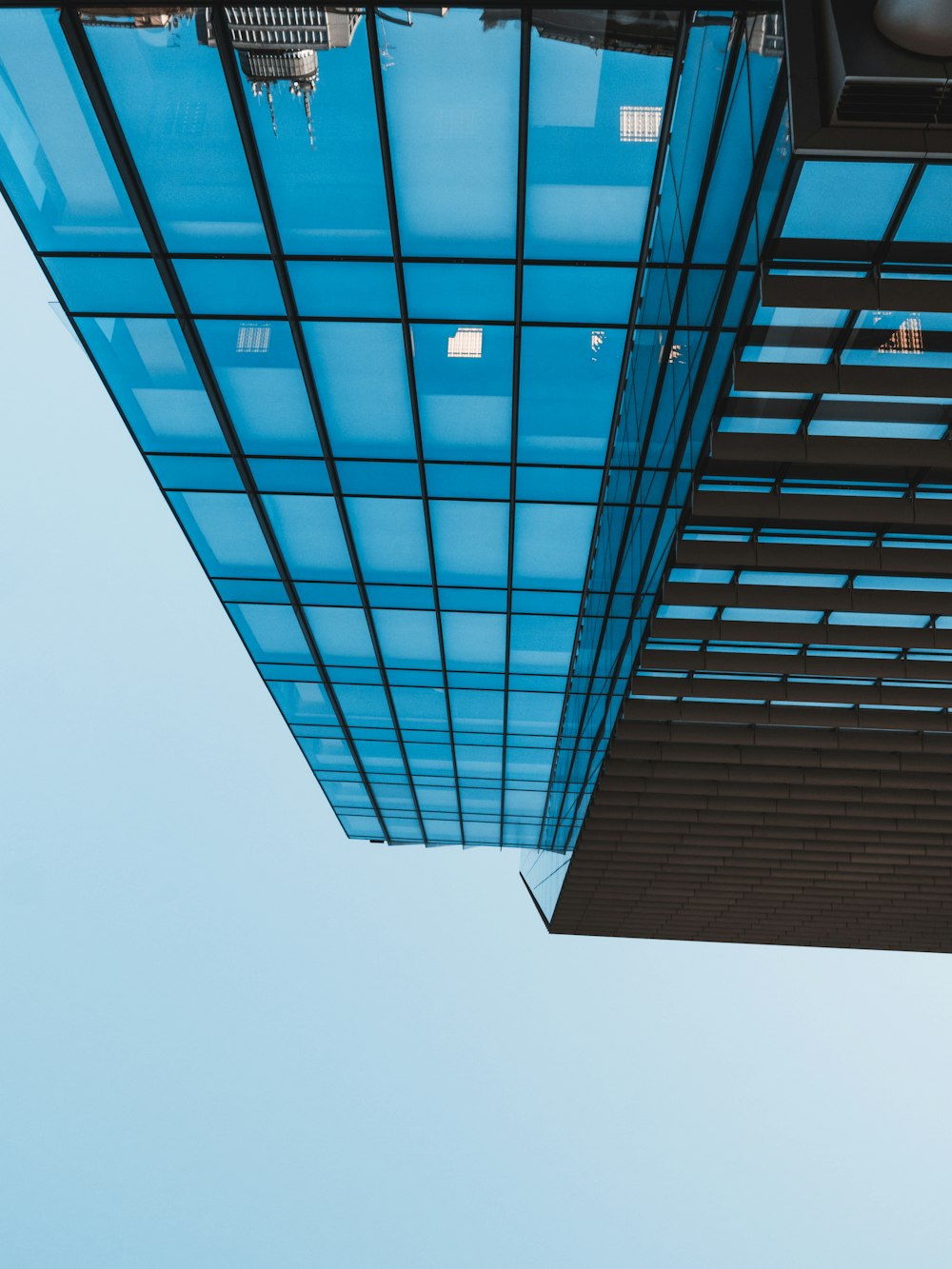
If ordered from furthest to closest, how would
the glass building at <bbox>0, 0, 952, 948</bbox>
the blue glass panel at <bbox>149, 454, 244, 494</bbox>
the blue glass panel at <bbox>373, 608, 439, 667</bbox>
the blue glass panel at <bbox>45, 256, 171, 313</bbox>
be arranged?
the blue glass panel at <bbox>373, 608, 439, 667</bbox> < the blue glass panel at <bbox>149, 454, 244, 494</bbox> < the blue glass panel at <bbox>45, 256, 171, 313</bbox> < the glass building at <bbox>0, 0, 952, 948</bbox>

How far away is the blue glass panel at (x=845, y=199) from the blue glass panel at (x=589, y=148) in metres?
1.98

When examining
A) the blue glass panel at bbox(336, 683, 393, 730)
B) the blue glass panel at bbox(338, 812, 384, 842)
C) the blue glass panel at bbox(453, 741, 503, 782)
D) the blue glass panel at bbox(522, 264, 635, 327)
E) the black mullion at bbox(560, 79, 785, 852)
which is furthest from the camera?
the blue glass panel at bbox(338, 812, 384, 842)

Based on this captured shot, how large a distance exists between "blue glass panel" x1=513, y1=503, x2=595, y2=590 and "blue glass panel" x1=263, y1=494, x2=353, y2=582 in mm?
3343

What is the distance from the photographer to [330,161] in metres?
9.98

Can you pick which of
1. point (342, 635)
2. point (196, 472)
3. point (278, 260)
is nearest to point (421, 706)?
point (342, 635)

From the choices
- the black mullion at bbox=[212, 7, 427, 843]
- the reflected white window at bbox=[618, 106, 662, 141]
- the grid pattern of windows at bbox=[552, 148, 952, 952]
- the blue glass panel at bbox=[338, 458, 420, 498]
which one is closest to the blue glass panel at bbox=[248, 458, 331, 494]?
the black mullion at bbox=[212, 7, 427, 843]

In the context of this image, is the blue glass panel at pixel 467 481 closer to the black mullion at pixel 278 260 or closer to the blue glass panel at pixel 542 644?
the black mullion at pixel 278 260

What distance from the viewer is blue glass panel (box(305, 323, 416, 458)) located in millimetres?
12570

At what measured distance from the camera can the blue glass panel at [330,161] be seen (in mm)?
9094

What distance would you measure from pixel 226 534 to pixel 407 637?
5.08 meters

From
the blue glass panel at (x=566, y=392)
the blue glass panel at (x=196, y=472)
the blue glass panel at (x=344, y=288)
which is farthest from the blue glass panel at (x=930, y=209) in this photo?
the blue glass panel at (x=196, y=472)

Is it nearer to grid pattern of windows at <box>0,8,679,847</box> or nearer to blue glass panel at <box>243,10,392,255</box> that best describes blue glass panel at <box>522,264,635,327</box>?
grid pattern of windows at <box>0,8,679,847</box>

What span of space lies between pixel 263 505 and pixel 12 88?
8.10 meters

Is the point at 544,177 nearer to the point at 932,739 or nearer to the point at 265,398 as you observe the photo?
the point at 265,398
